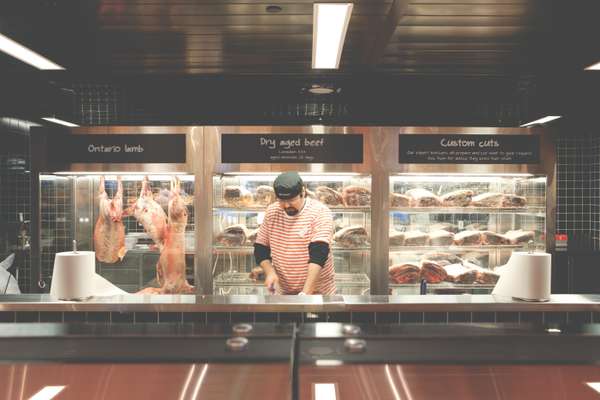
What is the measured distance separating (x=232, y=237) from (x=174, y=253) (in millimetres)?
594

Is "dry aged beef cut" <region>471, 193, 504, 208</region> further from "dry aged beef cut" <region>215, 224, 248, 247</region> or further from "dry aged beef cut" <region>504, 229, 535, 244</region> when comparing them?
"dry aged beef cut" <region>215, 224, 248, 247</region>

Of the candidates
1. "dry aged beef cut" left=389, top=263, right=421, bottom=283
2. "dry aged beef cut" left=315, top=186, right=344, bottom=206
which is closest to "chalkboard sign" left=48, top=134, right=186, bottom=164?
"dry aged beef cut" left=315, top=186, right=344, bottom=206

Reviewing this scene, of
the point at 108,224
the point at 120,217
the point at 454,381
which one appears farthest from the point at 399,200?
the point at 454,381

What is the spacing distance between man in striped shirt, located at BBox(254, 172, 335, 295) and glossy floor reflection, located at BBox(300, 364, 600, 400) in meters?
2.01

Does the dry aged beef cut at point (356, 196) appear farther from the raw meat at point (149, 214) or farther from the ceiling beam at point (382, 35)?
the raw meat at point (149, 214)

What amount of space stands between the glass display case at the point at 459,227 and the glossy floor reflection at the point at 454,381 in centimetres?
311

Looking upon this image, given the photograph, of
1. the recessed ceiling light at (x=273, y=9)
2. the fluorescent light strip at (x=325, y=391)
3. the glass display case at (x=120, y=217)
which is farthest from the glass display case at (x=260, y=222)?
the fluorescent light strip at (x=325, y=391)

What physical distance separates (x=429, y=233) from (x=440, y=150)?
0.86 m

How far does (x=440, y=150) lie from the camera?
4203mm

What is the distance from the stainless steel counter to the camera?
6.97 ft

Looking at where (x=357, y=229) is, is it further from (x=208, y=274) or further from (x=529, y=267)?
(x=529, y=267)

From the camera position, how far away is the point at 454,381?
123 cm

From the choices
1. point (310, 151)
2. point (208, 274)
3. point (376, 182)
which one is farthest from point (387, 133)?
point (208, 274)

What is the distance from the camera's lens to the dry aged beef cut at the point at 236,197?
434 cm
